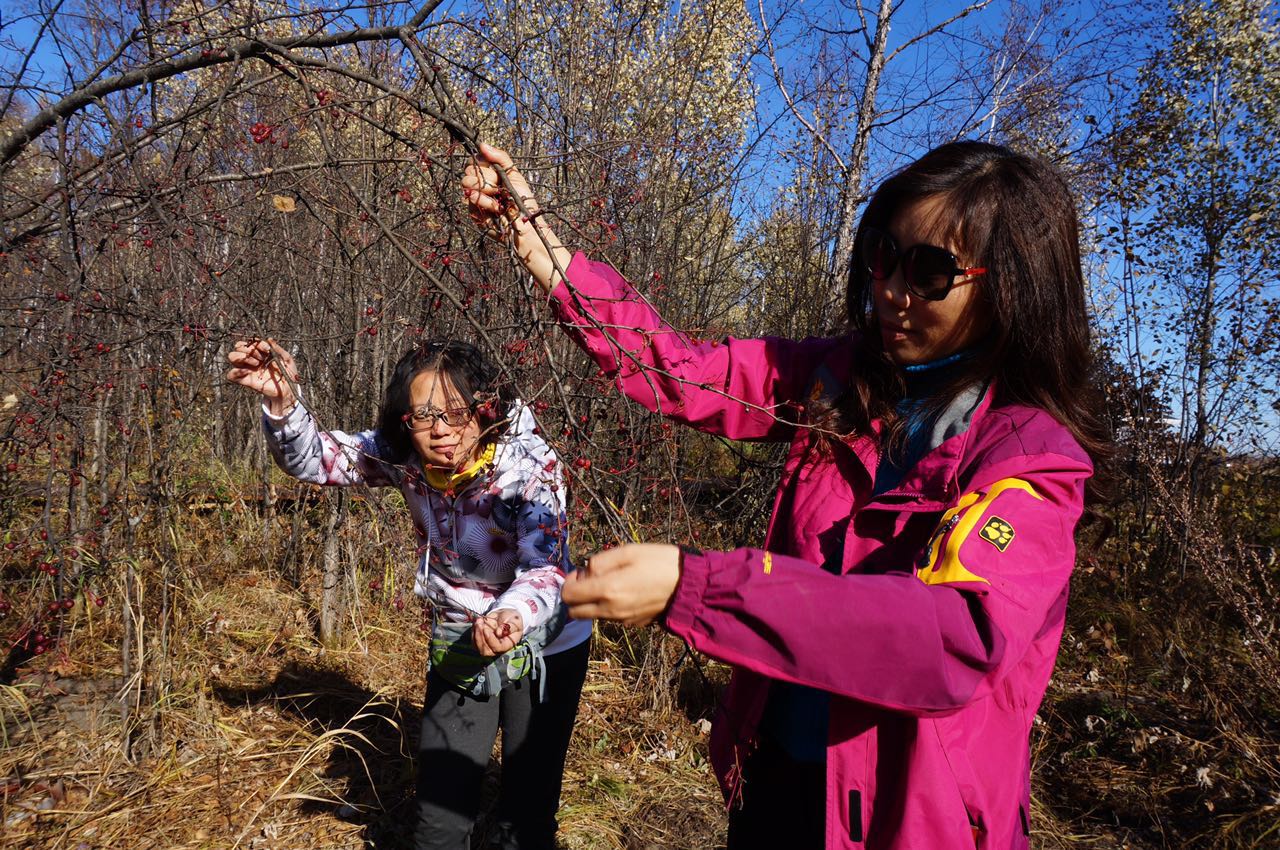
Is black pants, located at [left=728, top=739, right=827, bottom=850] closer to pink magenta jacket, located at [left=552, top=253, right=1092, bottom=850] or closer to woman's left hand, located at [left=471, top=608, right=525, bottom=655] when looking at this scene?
pink magenta jacket, located at [left=552, top=253, right=1092, bottom=850]

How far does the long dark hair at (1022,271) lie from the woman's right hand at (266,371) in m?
1.48

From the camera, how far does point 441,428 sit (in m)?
1.98

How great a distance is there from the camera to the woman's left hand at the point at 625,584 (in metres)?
0.89

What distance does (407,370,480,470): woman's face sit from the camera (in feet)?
6.41

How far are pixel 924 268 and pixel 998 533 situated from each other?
469 millimetres

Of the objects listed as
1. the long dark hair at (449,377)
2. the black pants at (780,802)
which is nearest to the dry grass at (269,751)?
the long dark hair at (449,377)

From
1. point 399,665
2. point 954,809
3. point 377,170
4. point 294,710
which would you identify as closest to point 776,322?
point 377,170

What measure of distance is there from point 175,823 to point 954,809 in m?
2.95

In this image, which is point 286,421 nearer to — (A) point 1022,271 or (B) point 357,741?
(A) point 1022,271

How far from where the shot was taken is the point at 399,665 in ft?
13.9

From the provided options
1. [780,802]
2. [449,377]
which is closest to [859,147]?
[449,377]

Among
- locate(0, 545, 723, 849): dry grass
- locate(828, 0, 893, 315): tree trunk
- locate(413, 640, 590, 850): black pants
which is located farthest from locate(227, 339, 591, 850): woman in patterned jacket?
locate(828, 0, 893, 315): tree trunk

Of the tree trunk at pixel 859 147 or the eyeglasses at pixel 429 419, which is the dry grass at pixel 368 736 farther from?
the tree trunk at pixel 859 147

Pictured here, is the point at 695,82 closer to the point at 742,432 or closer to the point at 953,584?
the point at 742,432
